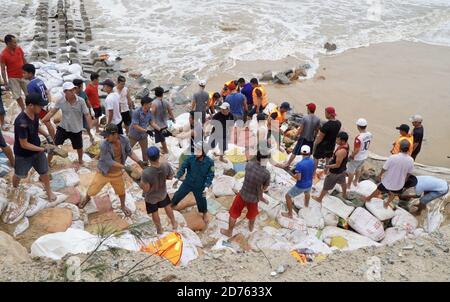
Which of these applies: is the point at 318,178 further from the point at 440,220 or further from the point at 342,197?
the point at 440,220

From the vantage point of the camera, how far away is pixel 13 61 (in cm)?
702

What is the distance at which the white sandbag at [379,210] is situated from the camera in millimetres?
5711

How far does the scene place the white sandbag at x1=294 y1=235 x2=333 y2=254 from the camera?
4836mm

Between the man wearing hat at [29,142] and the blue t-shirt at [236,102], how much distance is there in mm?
3604

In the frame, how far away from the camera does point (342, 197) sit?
6.17 meters

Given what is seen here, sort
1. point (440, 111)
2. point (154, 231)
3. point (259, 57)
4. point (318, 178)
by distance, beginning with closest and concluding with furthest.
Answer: point (154, 231) → point (318, 178) → point (440, 111) → point (259, 57)

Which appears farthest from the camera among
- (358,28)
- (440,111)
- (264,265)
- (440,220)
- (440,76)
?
(358,28)

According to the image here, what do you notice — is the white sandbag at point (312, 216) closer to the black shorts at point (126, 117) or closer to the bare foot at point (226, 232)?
the bare foot at point (226, 232)

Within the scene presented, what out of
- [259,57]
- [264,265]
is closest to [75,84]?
[264,265]

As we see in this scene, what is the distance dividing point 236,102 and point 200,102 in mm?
674

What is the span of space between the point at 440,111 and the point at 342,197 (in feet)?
18.1

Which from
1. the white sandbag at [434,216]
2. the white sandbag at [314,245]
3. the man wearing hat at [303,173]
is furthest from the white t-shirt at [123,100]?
the white sandbag at [434,216]

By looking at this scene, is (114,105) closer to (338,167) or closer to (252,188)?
(252,188)
